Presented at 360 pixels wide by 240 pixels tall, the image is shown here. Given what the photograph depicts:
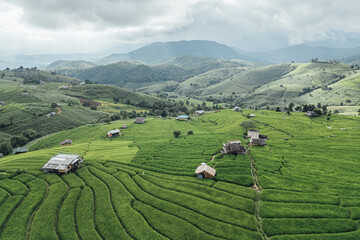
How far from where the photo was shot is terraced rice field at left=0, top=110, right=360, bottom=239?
121ft

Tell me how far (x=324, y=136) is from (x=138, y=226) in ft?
289

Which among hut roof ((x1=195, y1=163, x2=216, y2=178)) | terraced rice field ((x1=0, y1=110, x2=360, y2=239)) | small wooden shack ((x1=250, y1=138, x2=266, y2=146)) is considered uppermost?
small wooden shack ((x1=250, y1=138, x2=266, y2=146))

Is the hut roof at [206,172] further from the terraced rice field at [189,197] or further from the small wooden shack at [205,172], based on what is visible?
the terraced rice field at [189,197]

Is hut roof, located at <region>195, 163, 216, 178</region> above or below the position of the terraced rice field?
above

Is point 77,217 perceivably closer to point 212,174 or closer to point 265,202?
point 212,174

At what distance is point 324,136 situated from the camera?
88.3 m

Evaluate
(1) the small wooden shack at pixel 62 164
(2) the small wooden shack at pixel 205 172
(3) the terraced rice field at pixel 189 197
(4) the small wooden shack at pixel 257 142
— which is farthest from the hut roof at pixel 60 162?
(4) the small wooden shack at pixel 257 142

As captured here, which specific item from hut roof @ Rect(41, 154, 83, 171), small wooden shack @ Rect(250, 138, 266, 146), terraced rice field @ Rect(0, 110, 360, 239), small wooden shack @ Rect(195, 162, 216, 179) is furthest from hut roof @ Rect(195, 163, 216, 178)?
hut roof @ Rect(41, 154, 83, 171)

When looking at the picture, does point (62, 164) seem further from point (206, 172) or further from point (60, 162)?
point (206, 172)

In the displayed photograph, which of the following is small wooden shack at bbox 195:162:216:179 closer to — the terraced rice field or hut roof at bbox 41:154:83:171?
the terraced rice field

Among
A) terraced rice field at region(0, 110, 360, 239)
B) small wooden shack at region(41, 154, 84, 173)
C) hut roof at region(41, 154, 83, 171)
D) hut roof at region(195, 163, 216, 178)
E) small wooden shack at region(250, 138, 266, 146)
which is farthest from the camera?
small wooden shack at region(250, 138, 266, 146)

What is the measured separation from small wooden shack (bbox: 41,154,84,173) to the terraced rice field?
2.39 metres

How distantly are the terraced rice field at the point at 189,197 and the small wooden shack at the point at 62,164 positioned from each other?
2392mm

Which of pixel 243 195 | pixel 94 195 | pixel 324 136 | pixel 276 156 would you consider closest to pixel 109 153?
pixel 94 195
